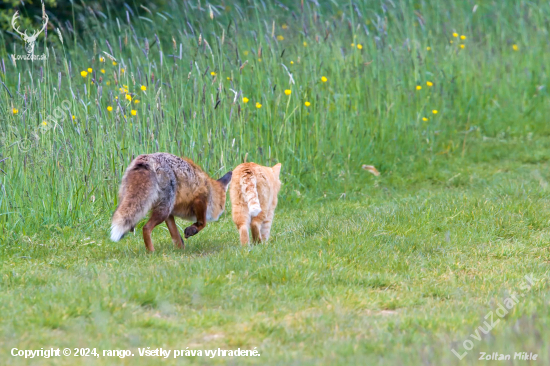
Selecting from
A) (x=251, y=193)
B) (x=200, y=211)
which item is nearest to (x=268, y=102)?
(x=200, y=211)

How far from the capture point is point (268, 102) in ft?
32.6

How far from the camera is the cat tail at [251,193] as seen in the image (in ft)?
21.3

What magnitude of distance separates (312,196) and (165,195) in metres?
3.27

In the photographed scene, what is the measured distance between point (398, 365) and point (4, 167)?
559 centimetres

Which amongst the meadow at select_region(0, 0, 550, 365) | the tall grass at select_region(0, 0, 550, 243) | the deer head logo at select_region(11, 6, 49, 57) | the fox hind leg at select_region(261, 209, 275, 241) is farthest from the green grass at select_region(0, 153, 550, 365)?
the deer head logo at select_region(11, 6, 49, 57)

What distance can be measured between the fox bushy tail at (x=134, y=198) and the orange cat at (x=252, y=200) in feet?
2.86

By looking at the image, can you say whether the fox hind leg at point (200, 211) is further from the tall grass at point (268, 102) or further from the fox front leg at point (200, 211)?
the tall grass at point (268, 102)

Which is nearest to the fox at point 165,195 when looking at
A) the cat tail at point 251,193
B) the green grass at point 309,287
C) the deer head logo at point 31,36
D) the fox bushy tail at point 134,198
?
the fox bushy tail at point 134,198

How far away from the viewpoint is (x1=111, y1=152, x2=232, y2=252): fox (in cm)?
614

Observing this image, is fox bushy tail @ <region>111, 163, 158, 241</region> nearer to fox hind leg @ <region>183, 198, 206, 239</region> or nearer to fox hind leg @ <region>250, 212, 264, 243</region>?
fox hind leg @ <region>183, 198, 206, 239</region>

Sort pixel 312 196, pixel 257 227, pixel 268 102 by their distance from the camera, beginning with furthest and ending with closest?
pixel 268 102 < pixel 312 196 < pixel 257 227

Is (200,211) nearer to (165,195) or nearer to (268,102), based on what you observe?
(165,195)

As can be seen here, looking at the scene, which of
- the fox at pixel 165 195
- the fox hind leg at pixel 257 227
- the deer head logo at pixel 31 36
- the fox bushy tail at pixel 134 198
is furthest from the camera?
the deer head logo at pixel 31 36

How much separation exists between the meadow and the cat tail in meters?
0.41
